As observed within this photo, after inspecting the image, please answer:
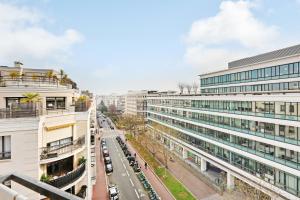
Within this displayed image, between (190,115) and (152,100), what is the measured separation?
32.1 metres

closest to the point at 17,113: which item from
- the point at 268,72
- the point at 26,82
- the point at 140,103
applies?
the point at 26,82

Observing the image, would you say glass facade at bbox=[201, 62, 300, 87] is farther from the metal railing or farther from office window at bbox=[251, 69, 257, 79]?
the metal railing

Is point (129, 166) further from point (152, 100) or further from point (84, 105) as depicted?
point (152, 100)

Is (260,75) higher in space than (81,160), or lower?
higher

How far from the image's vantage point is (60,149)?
1823 cm

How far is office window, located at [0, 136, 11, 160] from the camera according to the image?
14.5 m

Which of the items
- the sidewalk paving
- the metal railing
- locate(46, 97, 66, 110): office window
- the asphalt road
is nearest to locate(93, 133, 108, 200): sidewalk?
the asphalt road

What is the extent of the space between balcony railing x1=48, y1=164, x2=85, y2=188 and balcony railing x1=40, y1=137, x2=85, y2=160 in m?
1.76

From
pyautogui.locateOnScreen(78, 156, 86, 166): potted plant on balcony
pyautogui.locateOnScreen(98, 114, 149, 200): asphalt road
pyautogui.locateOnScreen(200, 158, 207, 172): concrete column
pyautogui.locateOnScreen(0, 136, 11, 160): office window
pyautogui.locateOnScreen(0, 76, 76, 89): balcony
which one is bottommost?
pyautogui.locateOnScreen(98, 114, 149, 200): asphalt road

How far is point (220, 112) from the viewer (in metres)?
36.2

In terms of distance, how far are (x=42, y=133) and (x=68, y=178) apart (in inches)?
173

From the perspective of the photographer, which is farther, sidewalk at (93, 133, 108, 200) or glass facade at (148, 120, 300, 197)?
sidewalk at (93, 133, 108, 200)

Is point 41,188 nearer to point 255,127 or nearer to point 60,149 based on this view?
point 60,149

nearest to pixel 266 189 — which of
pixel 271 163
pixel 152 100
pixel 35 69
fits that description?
pixel 271 163
